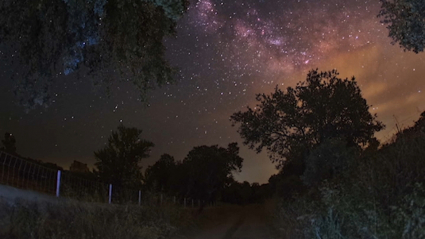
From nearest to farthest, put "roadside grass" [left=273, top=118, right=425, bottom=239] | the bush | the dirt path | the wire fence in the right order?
"roadside grass" [left=273, top=118, right=425, bottom=239] → the wire fence → the bush → the dirt path

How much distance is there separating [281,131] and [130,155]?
569 inches

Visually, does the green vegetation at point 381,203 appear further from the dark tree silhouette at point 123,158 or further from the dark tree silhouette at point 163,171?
the dark tree silhouette at point 163,171

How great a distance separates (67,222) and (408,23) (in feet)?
31.1

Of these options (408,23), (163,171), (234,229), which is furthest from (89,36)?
(163,171)

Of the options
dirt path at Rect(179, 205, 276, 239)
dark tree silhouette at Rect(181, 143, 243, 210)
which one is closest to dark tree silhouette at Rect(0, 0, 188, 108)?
dirt path at Rect(179, 205, 276, 239)

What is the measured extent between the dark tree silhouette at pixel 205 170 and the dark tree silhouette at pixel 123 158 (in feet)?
43.8

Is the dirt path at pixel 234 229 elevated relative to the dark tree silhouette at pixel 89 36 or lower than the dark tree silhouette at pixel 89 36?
lower

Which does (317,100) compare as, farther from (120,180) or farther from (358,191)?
(120,180)

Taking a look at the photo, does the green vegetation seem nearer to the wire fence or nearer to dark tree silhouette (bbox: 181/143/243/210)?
the wire fence

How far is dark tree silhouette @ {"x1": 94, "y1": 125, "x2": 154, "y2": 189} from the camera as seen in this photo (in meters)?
29.5

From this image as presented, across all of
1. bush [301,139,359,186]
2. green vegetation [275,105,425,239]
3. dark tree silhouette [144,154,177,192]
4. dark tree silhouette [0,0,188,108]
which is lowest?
green vegetation [275,105,425,239]

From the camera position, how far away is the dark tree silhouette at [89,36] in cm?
800

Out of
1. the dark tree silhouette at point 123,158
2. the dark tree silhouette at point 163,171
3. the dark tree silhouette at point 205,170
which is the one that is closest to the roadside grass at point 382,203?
the dark tree silhouette at point 123,158

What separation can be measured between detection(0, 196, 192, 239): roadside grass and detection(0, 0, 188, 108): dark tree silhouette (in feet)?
8.62
